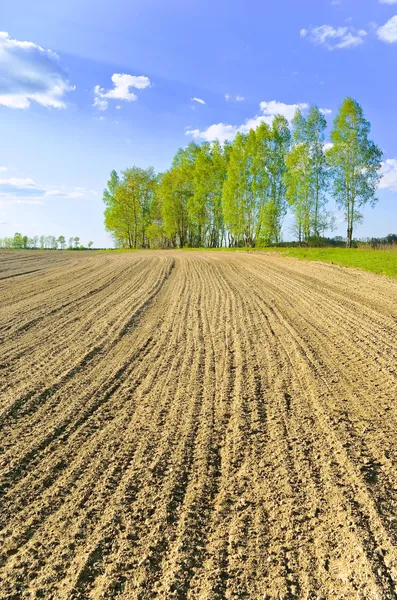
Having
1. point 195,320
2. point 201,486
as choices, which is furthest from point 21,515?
point 195,320

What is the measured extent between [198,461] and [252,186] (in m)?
36.4

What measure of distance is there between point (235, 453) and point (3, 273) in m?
14.4

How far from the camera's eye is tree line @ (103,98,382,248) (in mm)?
29480

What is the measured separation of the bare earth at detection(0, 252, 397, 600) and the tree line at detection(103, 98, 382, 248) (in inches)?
1028

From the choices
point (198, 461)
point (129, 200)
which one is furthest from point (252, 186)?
point (198, 461)

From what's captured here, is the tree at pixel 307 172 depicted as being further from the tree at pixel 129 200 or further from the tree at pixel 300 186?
the tree at pixel 129 200

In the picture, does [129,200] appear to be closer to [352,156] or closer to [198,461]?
[352,156]

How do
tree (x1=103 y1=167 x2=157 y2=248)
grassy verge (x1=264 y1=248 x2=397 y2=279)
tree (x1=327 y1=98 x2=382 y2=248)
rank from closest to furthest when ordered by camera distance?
grassy verge (x1=264 y1=248 x2=397 y2=279), tree (x1=327 y1=98 x2=382 y2=248), tree (x1=103 y1=167 x2=157 y2=248)

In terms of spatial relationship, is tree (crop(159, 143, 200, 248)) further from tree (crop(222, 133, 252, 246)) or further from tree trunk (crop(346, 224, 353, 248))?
tree trunk (crop(346, 224, 353, 248))

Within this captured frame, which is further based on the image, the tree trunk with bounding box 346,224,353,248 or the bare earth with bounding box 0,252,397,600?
the tree trunk with bounding box 346,224,353,248

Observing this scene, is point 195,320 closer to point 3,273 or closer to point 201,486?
point 201,486

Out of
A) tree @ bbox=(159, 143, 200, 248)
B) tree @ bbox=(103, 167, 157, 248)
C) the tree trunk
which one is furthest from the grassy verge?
tree @ bbox=(103, 167, 157, 248)

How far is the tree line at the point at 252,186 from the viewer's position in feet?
96.7

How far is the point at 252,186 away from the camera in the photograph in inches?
1460
